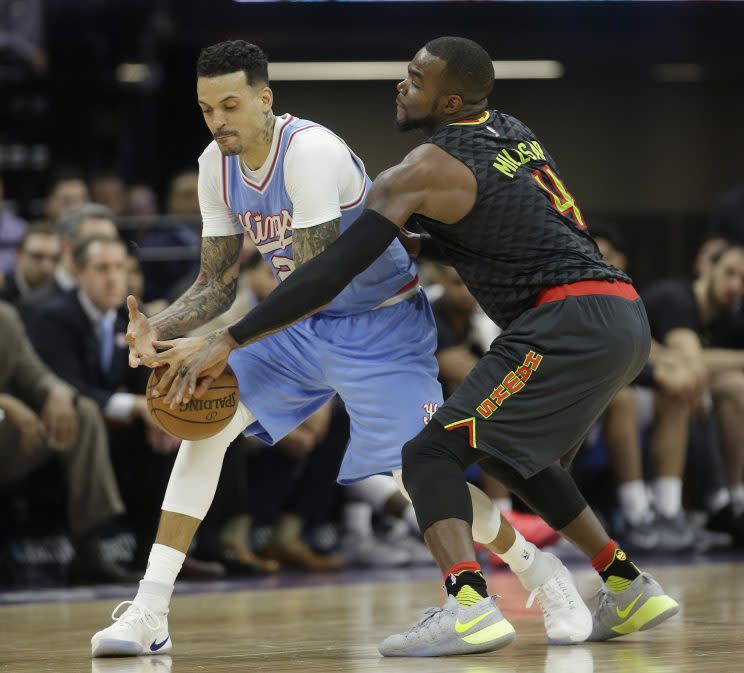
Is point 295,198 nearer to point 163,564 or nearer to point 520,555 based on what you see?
point 163,564

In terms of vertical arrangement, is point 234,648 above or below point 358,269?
below

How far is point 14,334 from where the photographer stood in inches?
251

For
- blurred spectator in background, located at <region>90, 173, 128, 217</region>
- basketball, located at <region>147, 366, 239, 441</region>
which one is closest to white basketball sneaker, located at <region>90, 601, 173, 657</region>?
basketball, located at <region>147, 366, 239, 441</region>

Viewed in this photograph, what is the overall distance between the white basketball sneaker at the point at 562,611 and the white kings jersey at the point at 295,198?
952 mm

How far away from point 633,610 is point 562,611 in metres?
0.22

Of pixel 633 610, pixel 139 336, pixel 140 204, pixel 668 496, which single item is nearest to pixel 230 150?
pixel 139 336

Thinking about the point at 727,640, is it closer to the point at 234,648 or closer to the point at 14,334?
the point at 234,648

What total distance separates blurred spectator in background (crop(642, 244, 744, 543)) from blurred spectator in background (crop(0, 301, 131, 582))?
10.5 ft

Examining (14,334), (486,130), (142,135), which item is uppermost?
(142,135)

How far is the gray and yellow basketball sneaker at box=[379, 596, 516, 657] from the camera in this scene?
3438 mm

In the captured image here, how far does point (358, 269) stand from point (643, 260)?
9.95 metres

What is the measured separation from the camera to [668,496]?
7594mm

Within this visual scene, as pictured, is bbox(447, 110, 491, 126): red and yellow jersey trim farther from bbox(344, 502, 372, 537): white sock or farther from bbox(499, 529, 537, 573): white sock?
bbox(344, 502, 372, 537): white sock

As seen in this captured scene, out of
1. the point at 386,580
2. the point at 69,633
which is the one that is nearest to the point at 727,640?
the point at 69,633
